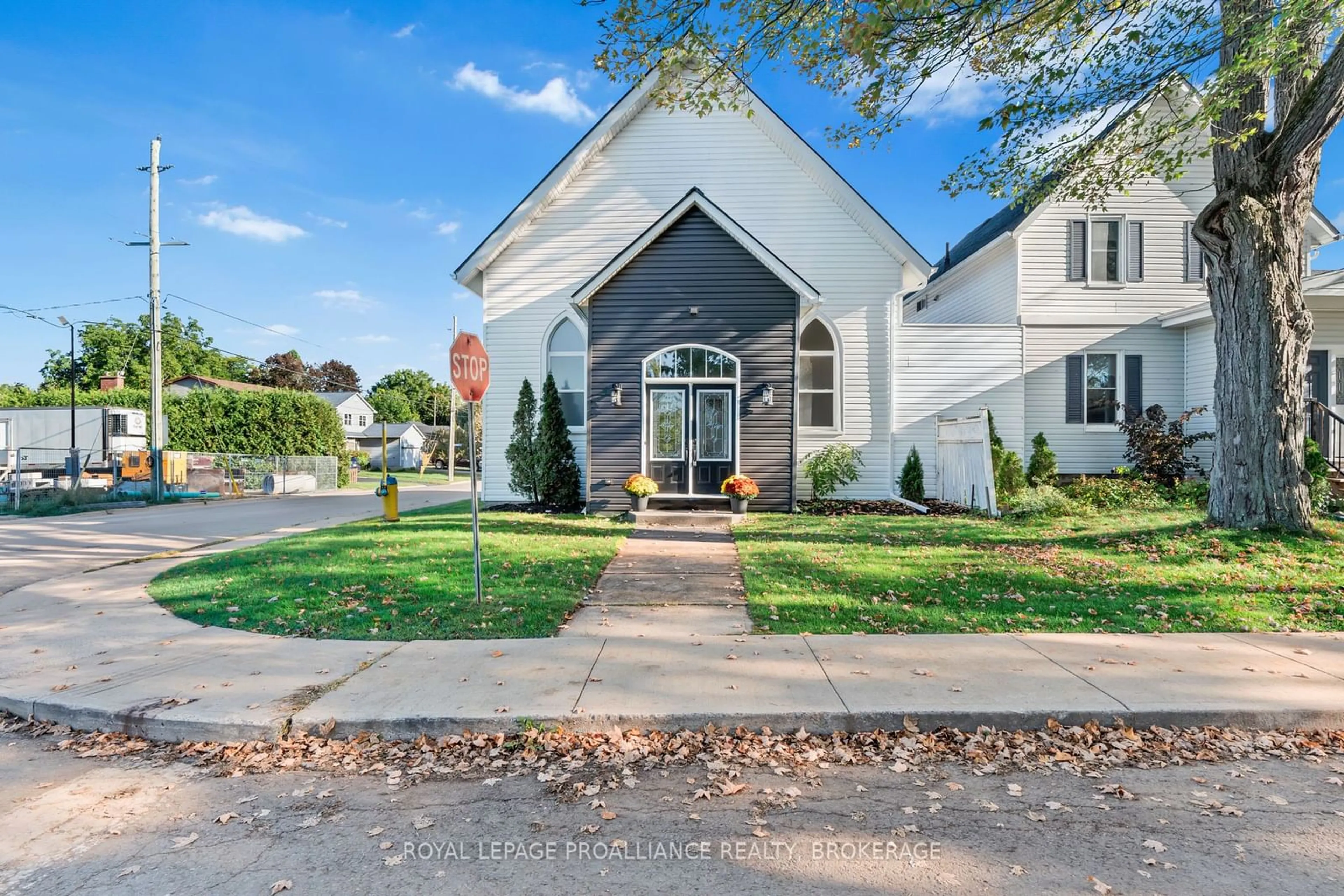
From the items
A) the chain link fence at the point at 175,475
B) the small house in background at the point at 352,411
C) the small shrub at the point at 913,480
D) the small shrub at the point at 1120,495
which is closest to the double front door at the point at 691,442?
the small shrub at the point at 913,480

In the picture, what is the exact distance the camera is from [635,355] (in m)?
13.5

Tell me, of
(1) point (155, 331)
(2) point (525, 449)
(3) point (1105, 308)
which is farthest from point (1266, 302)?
(1) point (155, 331)

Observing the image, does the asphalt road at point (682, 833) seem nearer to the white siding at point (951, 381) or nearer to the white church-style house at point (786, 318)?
the white church-style house at point (786, 318)

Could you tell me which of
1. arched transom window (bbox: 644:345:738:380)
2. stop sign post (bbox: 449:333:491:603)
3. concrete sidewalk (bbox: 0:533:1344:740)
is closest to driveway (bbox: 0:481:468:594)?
concrete sidewalk (bbox: 0:533:1344:740)

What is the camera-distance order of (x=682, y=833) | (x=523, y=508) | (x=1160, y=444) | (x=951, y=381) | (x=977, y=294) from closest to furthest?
(x=682, y=833), (x=523, y=508), (x=1160, y=444), (x=951, y=381), (x=977, y=294)

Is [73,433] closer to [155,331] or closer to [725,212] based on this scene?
[155,331]

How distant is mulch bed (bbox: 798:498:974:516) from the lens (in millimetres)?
13562

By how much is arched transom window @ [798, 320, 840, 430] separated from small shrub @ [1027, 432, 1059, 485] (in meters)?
4.73

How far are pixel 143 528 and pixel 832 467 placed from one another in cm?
1514

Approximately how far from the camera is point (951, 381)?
625 inches

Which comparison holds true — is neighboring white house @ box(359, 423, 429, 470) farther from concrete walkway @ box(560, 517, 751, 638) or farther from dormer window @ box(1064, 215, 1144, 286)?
concrete walkway @ box(560, 517, 751, 638)

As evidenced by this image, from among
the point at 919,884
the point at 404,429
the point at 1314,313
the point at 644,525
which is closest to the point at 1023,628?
the point at 919,884

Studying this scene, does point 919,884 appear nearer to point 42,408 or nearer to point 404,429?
point 42,408

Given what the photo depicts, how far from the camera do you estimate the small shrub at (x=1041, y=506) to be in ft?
40.3
